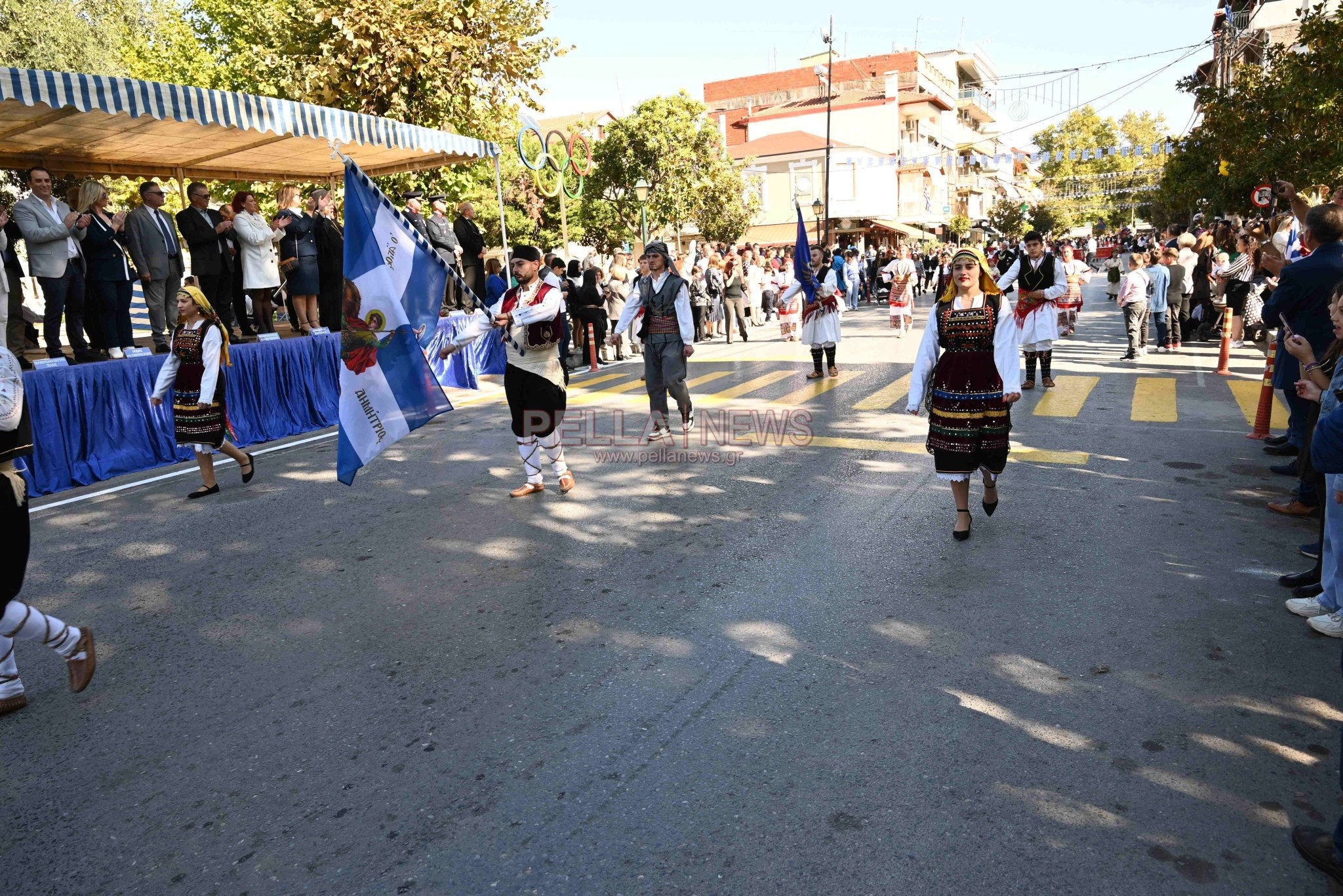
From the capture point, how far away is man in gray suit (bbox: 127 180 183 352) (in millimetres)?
10266

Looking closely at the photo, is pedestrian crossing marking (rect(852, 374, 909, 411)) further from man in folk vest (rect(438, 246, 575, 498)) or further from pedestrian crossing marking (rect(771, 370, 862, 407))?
man in folk vest (rect(438, 246, 575, 498))

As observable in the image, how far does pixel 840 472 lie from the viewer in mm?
7754

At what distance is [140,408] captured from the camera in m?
9.30

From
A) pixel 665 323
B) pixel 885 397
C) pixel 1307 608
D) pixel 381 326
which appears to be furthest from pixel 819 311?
pixel 1307 608

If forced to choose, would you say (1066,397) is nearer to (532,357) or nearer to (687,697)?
(532,357)

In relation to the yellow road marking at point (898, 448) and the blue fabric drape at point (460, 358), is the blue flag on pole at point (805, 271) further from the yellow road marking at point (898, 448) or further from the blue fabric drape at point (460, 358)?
the blue fabric drape at point (460, 358)

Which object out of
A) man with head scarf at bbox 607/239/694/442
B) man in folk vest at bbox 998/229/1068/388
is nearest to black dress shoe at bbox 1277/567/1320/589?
man in folk vest at bbox 998/229/1068/388

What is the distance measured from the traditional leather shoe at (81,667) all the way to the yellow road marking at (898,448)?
19.7ft

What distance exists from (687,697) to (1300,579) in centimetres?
354

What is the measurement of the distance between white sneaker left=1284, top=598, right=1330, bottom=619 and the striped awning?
8324 mm

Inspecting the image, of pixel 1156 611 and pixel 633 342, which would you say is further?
pixel 633 342

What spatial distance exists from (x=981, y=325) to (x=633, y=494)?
3031mm

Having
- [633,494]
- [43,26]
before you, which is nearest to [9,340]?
[633,494]

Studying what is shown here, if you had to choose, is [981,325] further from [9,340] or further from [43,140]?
[43,140]
